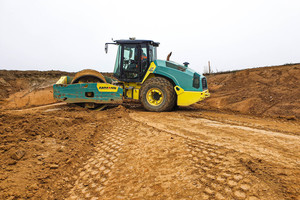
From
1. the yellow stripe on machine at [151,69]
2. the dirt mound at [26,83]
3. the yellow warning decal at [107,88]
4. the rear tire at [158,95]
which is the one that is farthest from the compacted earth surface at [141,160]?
the dirt mound at [26,83]

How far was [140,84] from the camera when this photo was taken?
780cm

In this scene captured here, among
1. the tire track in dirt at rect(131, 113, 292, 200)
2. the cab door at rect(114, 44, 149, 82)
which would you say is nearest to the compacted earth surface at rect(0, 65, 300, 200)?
the tire track in dirt at rect(131, 113, 292, 200)

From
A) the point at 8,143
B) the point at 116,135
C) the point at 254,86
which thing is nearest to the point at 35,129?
the point at 8,143

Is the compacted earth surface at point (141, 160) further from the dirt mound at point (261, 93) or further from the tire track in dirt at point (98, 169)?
the dirt mound at point (261, 93)

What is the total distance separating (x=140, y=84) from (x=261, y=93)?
20.4 feet

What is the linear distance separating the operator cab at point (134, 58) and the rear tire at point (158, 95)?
0.76 m

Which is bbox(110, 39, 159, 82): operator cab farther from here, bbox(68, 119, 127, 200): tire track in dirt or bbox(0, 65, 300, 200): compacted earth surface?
bbox(68, 119, 127, 200): tire track in dirt

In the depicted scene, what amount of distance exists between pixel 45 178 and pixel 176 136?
2327 mm

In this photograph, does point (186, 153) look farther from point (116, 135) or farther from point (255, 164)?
point (116, 135)

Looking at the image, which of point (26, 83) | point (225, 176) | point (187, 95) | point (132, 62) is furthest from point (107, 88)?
point (26, 83)

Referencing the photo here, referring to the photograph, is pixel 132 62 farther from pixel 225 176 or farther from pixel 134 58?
pixel 225 176

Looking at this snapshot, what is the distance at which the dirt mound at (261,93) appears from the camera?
8146 millimetres

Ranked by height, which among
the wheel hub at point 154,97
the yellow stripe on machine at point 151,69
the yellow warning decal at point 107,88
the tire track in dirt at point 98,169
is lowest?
the tire track in dirt at point 98,169

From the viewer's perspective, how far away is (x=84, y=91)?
7266mm
